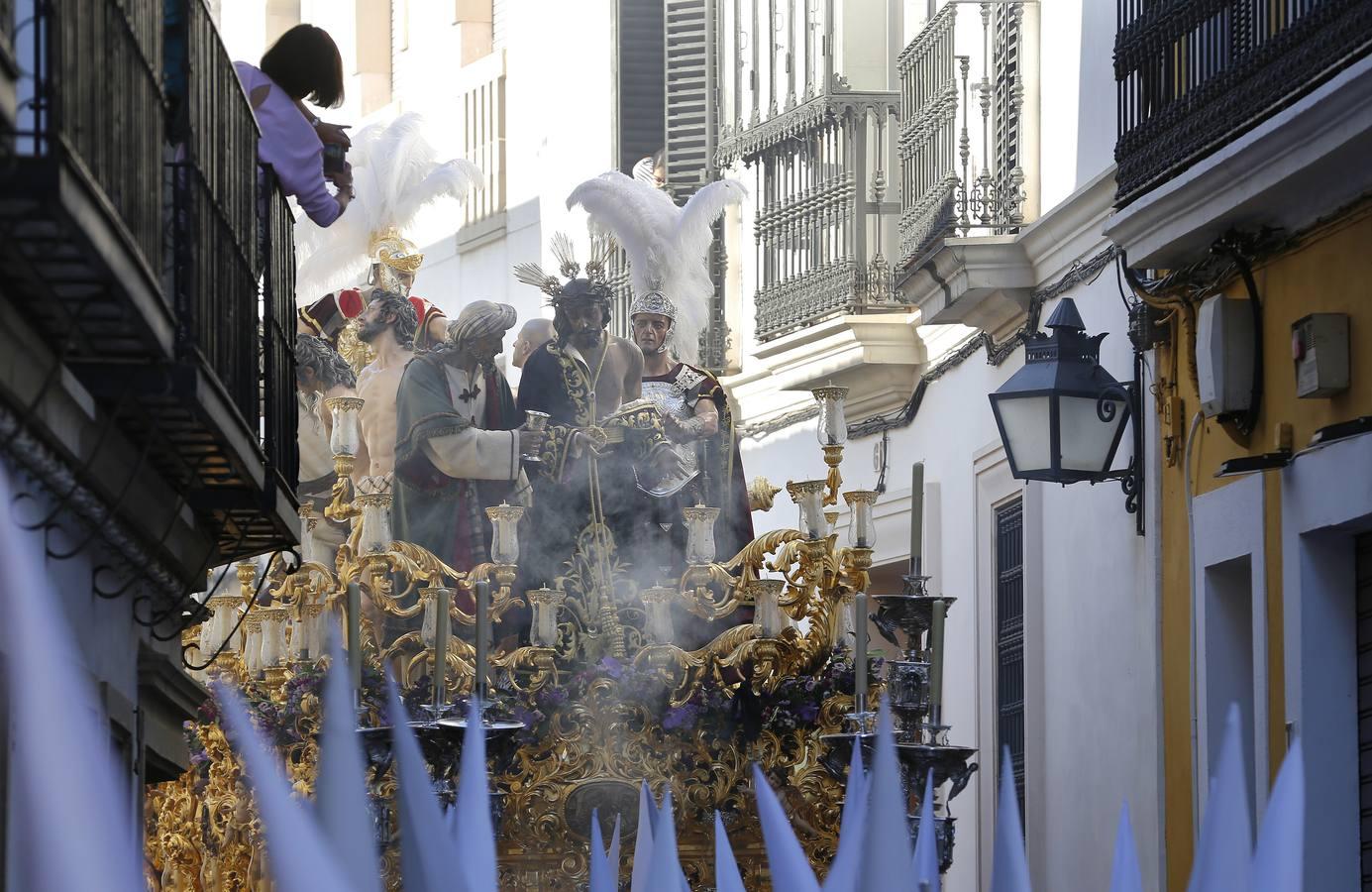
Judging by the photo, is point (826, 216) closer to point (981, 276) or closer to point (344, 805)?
point (981, 276)

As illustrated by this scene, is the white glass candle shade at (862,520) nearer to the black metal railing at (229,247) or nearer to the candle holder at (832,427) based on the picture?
the candle holder at (832,427)

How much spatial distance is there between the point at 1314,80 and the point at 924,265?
4.75 meters

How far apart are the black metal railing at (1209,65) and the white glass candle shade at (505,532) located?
253 centimetres

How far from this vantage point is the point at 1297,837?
7.44ft

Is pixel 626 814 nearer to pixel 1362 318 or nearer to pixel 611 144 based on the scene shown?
pixel 1362 318

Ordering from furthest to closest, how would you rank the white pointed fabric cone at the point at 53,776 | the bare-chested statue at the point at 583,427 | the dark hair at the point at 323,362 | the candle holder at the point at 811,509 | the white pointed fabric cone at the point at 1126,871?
the dark hair at the point at 323,362 < the bare-chested statue at the point at 583,427 < the candle holder at the point at 811,509 < the white pointed fabric cone at the point at 1126,871 < the white pointed fabric cone at the point at 53,776

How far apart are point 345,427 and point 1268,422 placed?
3.48 metres

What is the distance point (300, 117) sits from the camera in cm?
772

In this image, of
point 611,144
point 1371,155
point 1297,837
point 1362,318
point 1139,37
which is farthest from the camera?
point 611,144

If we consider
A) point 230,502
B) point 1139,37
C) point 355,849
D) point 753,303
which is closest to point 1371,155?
point 1139,37

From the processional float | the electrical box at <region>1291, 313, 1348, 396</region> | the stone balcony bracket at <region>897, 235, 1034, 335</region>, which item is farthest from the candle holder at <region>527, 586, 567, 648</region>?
the electrical box at <region>1291, 313, 1348, 396</region>

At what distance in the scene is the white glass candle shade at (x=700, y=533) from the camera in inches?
392

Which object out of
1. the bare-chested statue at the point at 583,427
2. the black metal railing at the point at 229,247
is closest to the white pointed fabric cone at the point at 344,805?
the black metal railing at the point at 229,247

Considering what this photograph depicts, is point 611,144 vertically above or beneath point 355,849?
above
